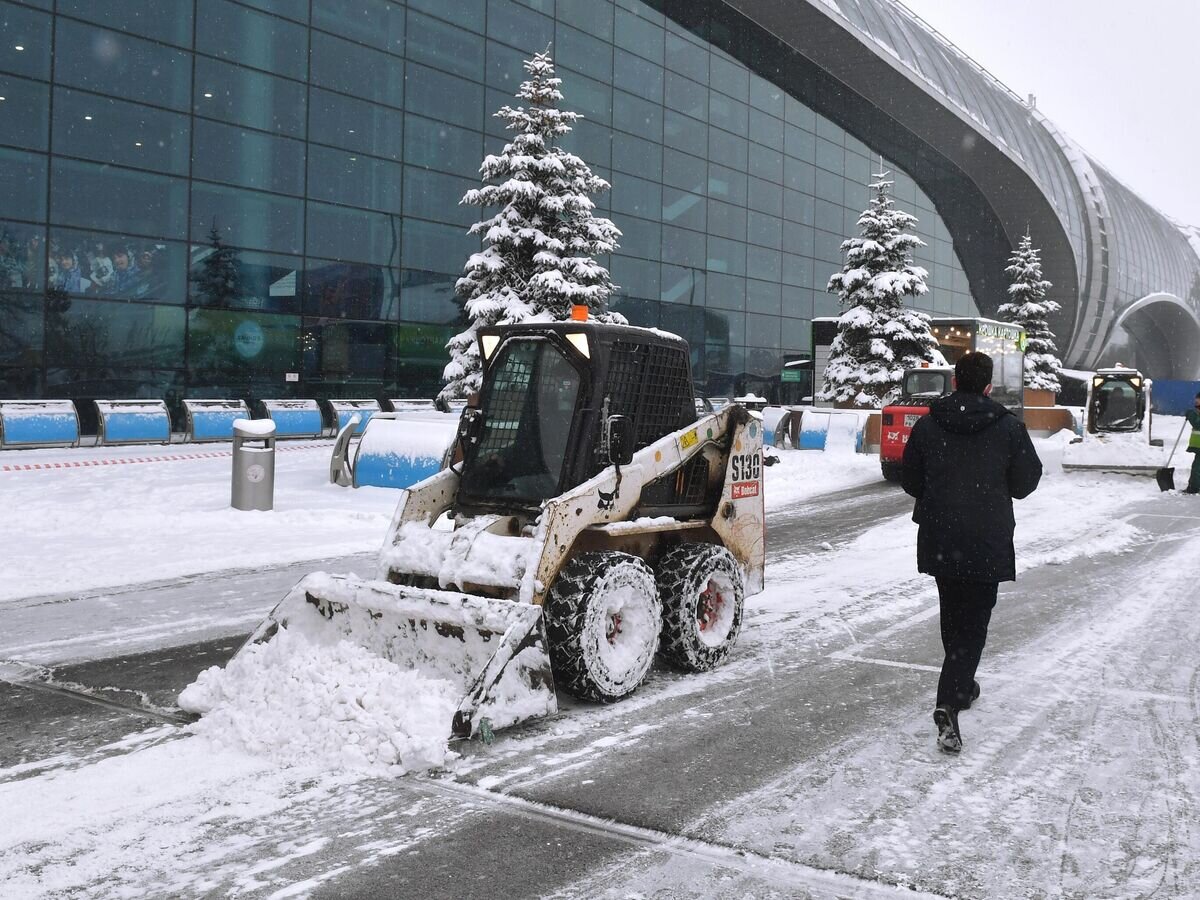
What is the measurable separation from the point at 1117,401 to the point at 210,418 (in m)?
27.6

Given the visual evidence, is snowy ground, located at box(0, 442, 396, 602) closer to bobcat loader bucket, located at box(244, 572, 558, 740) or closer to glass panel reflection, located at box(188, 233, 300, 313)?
bobcat loader bucket, located at box(244, 572, 558, 740)

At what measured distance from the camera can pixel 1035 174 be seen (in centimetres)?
5209

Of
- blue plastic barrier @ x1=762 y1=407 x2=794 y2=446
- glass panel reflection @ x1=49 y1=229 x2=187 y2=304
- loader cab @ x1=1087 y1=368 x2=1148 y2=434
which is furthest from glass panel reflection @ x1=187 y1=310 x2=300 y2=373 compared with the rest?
loader cab @ x1=1087 y1=368 x2=1148 y2=434

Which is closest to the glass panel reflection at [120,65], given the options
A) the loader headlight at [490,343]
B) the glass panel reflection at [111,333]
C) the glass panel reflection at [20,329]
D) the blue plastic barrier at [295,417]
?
the glass panel reflection at [111,333]

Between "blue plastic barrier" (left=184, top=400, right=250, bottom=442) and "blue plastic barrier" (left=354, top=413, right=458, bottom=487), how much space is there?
8.90 metres

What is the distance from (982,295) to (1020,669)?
174ft

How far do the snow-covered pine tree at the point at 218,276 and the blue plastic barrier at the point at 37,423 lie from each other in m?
4.48

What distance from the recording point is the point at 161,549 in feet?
34.0

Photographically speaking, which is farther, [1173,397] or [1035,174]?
[1173,397]

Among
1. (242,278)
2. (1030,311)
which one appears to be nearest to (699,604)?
(242,278)

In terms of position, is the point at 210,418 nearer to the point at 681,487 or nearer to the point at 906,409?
the point at 906,409

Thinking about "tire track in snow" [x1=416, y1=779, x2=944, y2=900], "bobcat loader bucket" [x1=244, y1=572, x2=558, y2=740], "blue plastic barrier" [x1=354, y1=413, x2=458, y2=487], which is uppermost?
"blue plastic barrier" [x1=354, y1=413, x2=458, y2=487]

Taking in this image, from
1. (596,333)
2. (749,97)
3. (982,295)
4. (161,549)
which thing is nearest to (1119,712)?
(596,333)

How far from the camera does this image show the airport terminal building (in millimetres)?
22047
